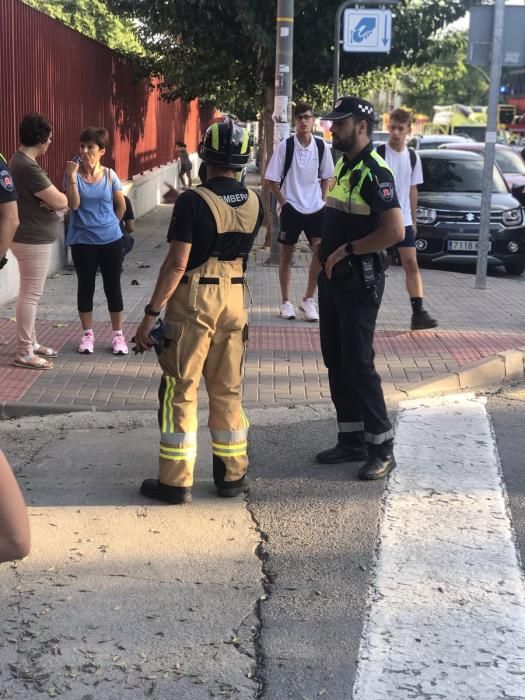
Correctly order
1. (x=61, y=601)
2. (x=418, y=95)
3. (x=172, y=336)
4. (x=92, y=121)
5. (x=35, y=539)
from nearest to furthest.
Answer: (x=61, y=601) < (x=35, y=539) < (x=172, y=336) < (x=92, y=121) < (x=418, y=95)

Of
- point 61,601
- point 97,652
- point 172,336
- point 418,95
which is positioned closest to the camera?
point 97,652

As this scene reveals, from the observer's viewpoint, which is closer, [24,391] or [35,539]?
[35,539]

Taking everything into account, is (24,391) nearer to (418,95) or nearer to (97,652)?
(97,652)

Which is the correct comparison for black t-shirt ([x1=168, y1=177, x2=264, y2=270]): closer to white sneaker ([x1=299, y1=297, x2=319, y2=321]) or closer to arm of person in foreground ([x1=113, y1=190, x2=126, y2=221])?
arm of person in foreground ([x1=113, y1=190, x2=126, y2=221])

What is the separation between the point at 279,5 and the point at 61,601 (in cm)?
999

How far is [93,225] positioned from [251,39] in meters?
7.95

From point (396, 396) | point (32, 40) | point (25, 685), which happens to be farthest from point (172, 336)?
point (32, 40)

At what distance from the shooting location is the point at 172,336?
200 inches

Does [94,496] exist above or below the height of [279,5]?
below

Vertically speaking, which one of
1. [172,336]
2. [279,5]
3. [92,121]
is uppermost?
A: [279,5]

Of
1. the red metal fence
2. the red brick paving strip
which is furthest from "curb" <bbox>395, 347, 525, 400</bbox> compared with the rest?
the red metal fence

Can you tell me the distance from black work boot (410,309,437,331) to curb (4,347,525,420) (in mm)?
875

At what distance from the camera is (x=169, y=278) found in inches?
196

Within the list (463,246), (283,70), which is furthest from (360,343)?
(463,246)
